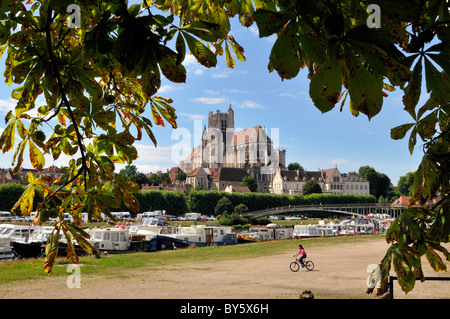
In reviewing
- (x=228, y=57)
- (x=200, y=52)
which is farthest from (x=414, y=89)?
(x=228, y=57)

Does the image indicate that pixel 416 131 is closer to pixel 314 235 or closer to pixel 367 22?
pixel 367 22

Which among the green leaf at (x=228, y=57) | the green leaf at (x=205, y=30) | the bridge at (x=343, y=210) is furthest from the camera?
the bridge at (x=343, y=210)

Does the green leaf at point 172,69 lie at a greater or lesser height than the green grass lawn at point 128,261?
greater

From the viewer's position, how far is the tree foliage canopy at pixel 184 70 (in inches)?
55.3

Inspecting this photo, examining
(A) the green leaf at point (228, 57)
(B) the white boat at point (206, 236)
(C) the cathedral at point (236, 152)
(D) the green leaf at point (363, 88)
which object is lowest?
(B) the white boat at point (206, 236)

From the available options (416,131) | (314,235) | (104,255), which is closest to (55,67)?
(416,131)

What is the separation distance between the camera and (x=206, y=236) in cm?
3834

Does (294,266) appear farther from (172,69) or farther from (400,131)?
(172,69)

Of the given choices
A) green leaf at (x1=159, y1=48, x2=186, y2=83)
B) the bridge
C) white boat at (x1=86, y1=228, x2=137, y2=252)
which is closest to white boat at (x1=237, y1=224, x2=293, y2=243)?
white boat at (x1=86, y1=228, x2=137, y2=252)

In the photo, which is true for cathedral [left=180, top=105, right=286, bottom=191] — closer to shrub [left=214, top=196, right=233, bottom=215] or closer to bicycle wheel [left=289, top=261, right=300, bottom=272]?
shrub [left=214, top=196, right=233, bottom=215]

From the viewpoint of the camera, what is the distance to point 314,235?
162ft

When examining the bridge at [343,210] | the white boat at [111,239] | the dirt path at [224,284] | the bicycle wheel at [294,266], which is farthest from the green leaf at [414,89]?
the bridge at [343,210]

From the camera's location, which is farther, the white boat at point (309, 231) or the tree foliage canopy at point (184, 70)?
the white boat at point (309, 231)

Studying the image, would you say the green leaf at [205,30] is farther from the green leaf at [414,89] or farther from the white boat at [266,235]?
the white boat at [266,235]
